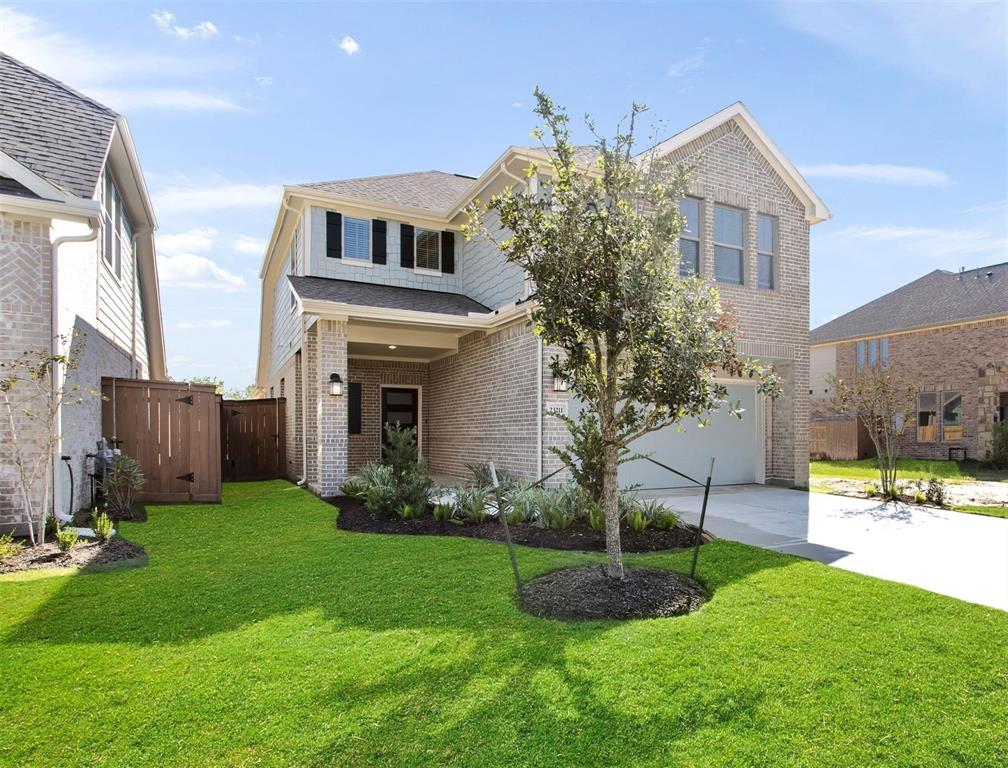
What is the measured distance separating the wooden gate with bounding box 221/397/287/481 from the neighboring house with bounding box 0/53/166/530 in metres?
3.61

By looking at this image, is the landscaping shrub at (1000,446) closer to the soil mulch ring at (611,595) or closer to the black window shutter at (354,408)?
the soil mulch ring at (611,595)

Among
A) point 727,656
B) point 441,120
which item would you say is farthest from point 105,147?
point 727,656

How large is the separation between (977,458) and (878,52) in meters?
17.3

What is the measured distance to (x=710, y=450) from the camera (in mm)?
12219

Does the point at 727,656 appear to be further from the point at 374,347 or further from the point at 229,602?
the point at 374,347

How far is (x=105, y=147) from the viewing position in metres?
7.40

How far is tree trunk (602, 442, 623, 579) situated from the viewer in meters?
4.80

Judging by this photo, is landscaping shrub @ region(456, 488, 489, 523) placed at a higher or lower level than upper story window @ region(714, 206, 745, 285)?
lower

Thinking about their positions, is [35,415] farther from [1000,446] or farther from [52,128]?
[1000,446]

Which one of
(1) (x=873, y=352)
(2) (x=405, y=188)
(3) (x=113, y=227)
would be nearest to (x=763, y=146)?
(2) (x=405, y=188)

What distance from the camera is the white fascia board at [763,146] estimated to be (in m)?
11.5

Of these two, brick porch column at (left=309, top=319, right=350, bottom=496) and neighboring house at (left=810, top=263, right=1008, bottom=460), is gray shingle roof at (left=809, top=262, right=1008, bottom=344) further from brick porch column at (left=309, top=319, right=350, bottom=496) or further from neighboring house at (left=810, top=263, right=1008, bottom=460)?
brick porch column at (left=309, top=319, right=350, bottom=496)

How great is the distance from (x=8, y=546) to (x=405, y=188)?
11345 mm

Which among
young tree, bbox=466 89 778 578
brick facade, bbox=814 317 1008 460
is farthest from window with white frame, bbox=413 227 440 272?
brick facade, bbox=814 317 1008 460
